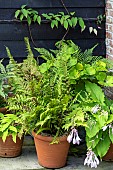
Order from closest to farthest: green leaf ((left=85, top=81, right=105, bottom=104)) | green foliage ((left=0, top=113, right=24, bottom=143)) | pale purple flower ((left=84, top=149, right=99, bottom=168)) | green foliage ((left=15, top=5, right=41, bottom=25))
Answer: pale purple flower ((left=84, top=149, right=99, bottom=168))
green foliage ((left=0, top=113, right=24, bottom=143))
green leaf ((left=85, top=81, right=105, bottom=104))
green foliage ((left=15, top=5, right=41, bottom=25))

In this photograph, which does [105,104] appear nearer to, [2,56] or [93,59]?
[93,59]

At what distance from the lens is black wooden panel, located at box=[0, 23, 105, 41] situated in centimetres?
440

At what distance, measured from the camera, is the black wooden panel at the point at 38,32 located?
14.4ft

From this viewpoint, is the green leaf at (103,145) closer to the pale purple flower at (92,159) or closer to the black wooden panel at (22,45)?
the pale purple flower at (92,159)

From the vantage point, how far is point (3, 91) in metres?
3.82

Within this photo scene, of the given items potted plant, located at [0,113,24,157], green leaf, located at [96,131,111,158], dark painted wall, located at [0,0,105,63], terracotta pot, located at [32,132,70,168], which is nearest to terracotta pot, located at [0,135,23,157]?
potted plant, located at [0,113,24,157]

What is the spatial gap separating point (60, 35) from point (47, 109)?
131cm

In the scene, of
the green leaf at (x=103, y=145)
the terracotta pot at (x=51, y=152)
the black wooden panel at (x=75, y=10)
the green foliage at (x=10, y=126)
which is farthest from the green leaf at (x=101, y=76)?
the black wooden panel at (x=75, y=10)

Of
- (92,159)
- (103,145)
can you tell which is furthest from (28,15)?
(92,159)

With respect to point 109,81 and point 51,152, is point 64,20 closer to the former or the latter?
point 109,81

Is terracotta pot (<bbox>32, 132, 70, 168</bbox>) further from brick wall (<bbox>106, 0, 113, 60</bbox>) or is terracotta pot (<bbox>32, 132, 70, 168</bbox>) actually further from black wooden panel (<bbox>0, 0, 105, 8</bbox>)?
black wooden panel (<bbox>0, 0, 105, 8</bbox>)

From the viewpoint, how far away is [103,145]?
3.40 meters

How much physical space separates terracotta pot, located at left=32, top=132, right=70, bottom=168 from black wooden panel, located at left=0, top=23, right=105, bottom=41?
130 cm

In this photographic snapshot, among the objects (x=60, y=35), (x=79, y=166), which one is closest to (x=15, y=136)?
(x=79, y=166)
